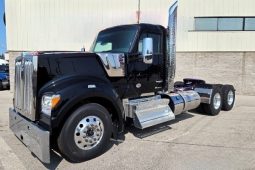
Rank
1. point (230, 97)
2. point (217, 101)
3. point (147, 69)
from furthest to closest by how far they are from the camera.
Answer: point (230, 97), point (217, 101), point (147, 69)

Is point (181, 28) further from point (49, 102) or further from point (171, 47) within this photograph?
point (49, 102)

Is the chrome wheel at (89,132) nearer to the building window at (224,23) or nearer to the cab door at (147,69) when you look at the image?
the cab door at (147,69)

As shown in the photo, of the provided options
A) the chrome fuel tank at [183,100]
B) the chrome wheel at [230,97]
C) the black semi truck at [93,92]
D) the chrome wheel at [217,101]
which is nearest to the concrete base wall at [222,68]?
the chrome wheel at [230,97]

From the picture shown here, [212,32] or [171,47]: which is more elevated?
[212,32]

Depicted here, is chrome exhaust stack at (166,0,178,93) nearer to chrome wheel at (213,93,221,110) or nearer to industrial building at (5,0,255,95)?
chrome wheel at (213,93,221,110)

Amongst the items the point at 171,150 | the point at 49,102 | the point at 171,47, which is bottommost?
the point at 171,150

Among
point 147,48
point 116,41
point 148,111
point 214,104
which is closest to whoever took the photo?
point 147,48

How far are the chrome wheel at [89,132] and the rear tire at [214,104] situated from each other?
4.77 metres

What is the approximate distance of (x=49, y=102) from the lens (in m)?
4.31

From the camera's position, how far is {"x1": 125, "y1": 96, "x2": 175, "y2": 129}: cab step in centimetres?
563

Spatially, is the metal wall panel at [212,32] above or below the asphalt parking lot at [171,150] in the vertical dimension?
above

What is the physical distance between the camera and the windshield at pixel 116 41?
583 centimetres

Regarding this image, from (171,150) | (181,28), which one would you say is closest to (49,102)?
(171,150)

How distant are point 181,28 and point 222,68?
318 centimetres
